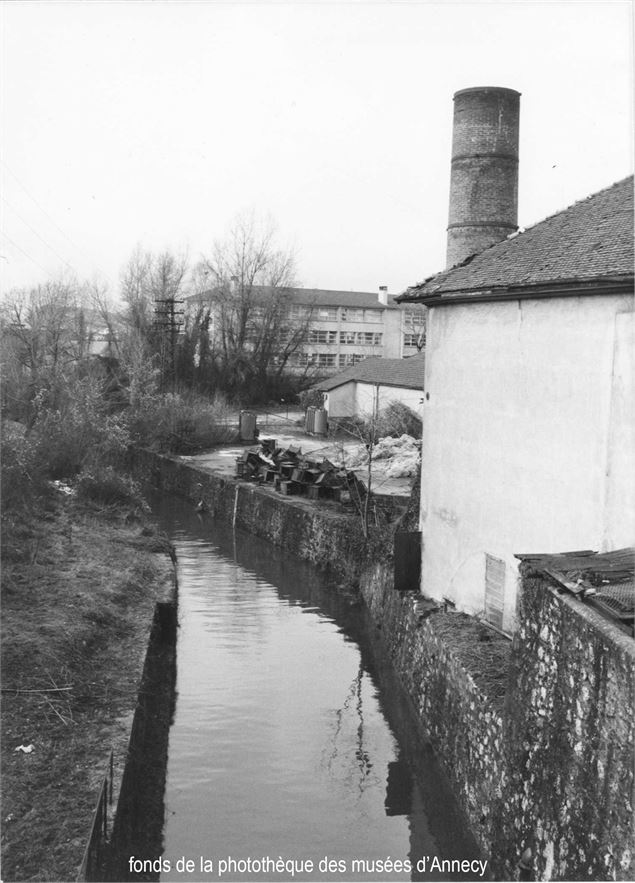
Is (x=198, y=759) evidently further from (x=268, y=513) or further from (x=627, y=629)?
(x=268, y=513)

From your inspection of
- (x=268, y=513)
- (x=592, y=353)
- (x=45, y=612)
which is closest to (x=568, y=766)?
(x=592, y=353)

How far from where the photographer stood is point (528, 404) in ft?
32.3

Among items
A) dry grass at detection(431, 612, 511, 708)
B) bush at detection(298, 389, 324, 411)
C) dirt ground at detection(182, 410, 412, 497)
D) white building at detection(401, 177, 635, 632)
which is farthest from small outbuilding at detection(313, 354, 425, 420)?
dry grass at detection(431, 612, 511, 708)

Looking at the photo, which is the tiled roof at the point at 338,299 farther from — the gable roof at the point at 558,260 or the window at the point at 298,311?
the gable roof at the point at 558,260

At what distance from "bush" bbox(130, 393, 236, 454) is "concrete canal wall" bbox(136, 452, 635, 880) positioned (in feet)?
83.0

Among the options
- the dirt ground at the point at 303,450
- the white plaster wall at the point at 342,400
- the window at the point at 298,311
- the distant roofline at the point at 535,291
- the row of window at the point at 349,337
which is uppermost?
the window at the point at 298,311

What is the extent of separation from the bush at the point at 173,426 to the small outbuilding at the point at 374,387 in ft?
22.8

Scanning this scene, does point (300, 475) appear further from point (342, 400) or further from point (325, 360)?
point (325, 360)

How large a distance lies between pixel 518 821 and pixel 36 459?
15.8 meters

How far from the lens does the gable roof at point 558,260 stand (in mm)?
8742

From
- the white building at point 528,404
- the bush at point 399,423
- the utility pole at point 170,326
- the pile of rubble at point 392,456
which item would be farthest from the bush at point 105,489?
the utility pole at point 170,326

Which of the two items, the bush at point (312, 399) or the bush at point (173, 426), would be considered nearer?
the bush at point (173, 426)

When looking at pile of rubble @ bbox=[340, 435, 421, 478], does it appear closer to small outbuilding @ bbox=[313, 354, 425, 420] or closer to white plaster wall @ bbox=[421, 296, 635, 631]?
small outbuilding @ bbox=[313, 354, 425, 420]

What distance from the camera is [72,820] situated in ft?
24.3
